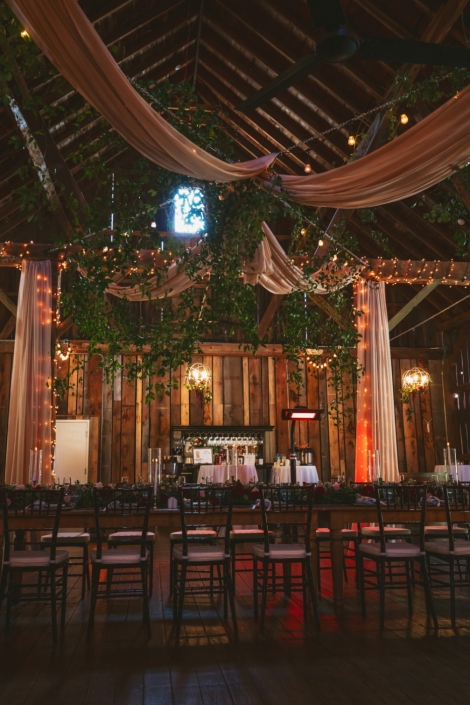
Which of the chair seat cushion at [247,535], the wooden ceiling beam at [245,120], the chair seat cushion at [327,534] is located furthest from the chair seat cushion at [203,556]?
the wooden ceiling beam at [245,120]

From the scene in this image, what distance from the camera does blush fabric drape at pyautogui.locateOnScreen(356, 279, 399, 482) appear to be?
728 cm

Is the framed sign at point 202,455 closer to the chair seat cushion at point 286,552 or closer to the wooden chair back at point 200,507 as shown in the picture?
the wooden chair back at point 200,507

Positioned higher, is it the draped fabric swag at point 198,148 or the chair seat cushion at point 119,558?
the draped fabric swag at point 198,148

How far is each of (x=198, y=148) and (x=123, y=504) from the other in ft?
8.88

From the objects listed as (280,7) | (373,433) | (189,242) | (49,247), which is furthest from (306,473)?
(280,7)

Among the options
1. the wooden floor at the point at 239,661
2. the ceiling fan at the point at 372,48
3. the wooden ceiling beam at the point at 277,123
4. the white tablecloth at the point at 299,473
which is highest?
the wooden ceiling beam at the point at 277,123

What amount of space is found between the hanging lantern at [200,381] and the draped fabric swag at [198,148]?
7316mm

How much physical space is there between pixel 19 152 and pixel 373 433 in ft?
24.0

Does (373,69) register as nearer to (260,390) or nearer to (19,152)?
(19,152)

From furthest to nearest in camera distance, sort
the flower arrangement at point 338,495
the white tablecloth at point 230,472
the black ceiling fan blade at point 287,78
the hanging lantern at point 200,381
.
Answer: the hanging lantern at point 200,381, the white tablecloth at point 230,472, the flower arrangement at point 338,495, the black ceiling fan blade at point 287,78

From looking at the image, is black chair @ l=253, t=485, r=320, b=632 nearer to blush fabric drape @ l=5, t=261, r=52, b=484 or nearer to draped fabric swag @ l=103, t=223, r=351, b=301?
draped fabric swag @ l=103, t=223, r=351, b=301

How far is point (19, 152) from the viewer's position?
10148 millimetres

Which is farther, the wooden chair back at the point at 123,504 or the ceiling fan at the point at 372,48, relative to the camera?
the wooden chair back at the point at 123,504

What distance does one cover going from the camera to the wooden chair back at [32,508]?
4.29 metres
